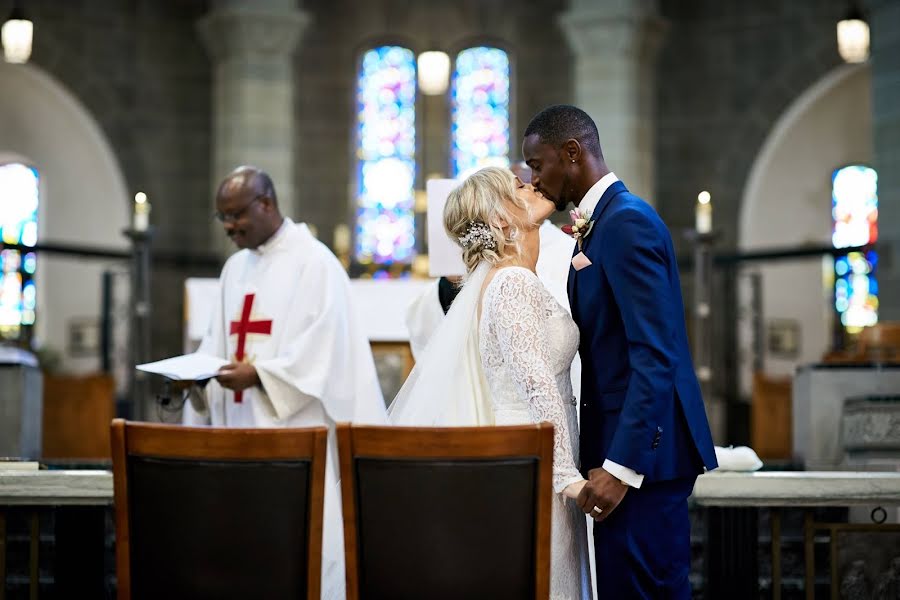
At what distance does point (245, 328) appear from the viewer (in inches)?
213

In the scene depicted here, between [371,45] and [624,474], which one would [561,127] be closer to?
[624,474]

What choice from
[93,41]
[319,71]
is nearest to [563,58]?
[319,71]

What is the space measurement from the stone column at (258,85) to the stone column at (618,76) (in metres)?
2.79

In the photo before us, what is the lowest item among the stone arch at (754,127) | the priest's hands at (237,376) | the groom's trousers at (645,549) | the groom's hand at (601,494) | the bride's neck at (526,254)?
the groom's trousers at (645,549)

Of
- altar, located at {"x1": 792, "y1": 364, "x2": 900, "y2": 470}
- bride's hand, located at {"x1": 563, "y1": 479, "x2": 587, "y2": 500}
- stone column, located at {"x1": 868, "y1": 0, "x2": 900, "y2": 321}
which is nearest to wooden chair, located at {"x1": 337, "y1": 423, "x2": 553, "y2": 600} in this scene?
bride's hand, located at {"x1": 563, "y1": 479, "x2": 587, "y2": 500}

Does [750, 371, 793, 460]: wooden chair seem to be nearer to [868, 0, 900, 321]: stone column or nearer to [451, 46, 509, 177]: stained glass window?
[868, 0, 900, 321]: stone column

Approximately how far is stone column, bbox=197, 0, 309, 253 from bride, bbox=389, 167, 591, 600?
388 inches

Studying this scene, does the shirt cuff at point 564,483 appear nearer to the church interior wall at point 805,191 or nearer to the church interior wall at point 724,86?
the church interior wall at point 805,191

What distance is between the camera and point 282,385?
5.13m

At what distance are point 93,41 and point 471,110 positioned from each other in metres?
4.06

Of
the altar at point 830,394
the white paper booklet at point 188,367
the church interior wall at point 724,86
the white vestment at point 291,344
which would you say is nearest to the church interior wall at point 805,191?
the church interior wall at point 724,86

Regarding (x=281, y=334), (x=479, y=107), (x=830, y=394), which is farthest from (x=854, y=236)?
(x=281, y=334)

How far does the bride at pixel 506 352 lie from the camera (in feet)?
10.9

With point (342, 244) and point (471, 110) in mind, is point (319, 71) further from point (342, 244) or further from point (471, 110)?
point (342, 244)
